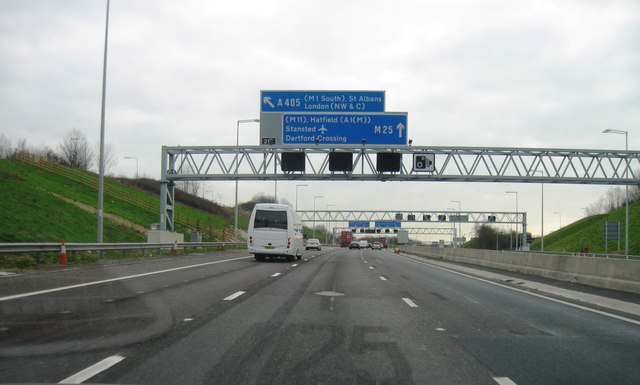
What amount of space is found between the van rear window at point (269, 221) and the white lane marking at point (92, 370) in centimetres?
2510

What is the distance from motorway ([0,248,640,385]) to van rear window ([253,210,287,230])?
56.7 feet

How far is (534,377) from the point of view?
6.07 metres

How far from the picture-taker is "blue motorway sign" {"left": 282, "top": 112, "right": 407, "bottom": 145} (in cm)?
3556

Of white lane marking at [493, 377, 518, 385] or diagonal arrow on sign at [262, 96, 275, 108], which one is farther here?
diagonal arrow on sign at [262, 96, 275, 108]

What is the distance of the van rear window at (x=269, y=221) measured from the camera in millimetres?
31609

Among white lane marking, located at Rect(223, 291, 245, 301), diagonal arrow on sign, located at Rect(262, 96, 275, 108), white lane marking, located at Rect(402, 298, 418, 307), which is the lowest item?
white lane marking, located at Rect(402, 298, 418, 307)

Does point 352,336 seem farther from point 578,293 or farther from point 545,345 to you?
point 578,293

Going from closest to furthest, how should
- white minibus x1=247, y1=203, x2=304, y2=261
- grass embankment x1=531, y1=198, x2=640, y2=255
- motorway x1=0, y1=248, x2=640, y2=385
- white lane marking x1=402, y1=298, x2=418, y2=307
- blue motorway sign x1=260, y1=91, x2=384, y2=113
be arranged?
motorway x1=0, y1=248, x2=640, y2=385 < white lane marking x1=402, y1=298, x2=418, y2=307 < white minibus x1=247, y1=203, x2=304, y2=261 < blue motorway sign x1=260, y1=91, x2=384, y2=113 < grass embankment x1=531, y1=198, x2=640, y2=255

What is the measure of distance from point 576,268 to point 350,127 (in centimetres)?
1844

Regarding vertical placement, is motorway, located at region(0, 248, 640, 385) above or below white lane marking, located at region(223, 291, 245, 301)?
above

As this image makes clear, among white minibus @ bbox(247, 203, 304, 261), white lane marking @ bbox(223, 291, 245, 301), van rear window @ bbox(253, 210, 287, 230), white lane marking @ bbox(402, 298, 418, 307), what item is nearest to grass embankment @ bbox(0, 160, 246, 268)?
white minibus @ bbox(247, 203, 304, 261)

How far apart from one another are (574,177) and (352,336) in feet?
111

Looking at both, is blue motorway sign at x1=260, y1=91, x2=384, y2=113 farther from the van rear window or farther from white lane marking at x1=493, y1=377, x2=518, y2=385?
white lane marking at x1=493, y1=377, x2=518, y2=385

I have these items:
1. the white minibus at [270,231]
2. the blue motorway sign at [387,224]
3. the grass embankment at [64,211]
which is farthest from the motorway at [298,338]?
the blue motorway sign at [387,224]
